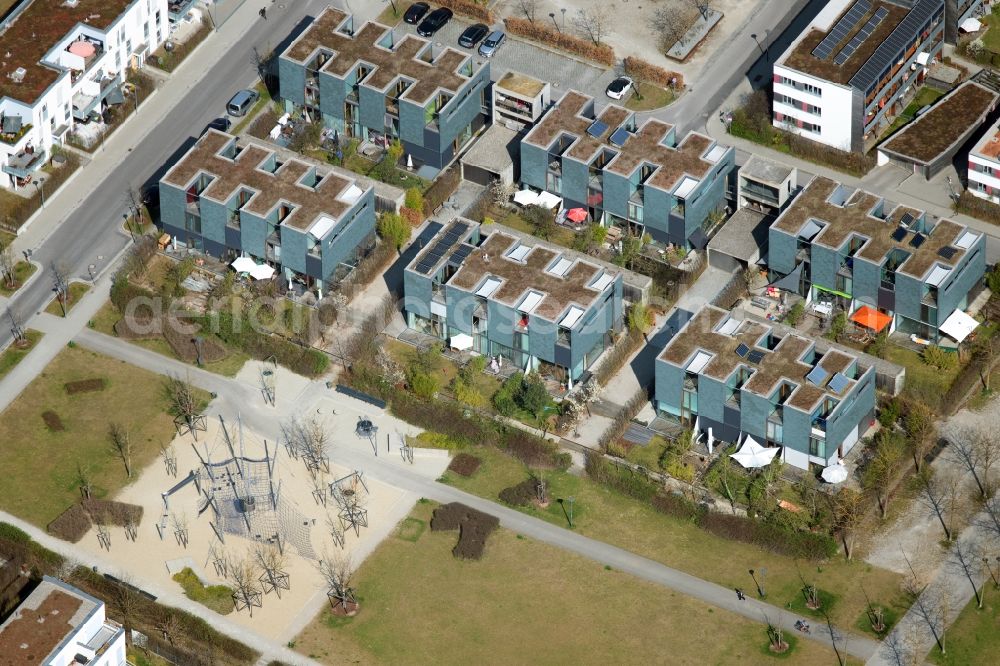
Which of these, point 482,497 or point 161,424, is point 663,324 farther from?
point 161,424

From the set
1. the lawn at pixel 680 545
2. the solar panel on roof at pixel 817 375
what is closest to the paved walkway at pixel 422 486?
the lawn at pixel 680 545

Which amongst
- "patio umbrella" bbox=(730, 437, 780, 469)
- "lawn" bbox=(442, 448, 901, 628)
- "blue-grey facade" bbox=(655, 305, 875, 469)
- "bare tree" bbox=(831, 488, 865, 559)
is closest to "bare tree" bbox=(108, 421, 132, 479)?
"lawn" bbox=(442, 448, 901, 628)

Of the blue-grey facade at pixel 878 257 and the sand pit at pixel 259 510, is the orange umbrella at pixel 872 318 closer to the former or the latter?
the blue-grey facade at pixel 878 257

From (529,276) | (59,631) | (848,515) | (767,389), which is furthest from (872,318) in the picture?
(59,631)

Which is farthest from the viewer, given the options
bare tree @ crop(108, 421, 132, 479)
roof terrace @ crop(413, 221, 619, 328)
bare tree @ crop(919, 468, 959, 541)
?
roof terrace @ crop(413, 221, 619, 328)

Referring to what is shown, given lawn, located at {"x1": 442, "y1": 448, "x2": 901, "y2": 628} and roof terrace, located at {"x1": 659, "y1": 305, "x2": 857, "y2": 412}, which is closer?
lawn, located at {"x1": 442, "y1": 448, "x2": 901, "y2": 628}

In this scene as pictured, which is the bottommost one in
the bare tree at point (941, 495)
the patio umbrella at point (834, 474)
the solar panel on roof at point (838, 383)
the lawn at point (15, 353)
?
the bare tree at point (941, 495)

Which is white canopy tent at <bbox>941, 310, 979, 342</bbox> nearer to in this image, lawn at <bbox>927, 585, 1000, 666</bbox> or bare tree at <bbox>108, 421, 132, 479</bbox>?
lawn at <bbox>927, 585, 1000, 666</bbox>
